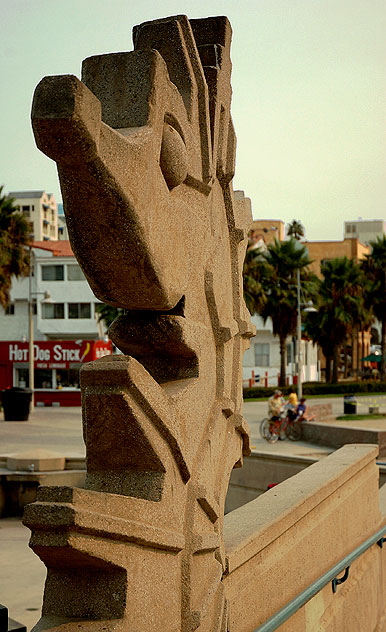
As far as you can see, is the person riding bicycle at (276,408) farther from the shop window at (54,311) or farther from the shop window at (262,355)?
the shop window at (262,355)

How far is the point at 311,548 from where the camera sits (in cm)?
506

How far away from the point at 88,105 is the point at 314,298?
4159 cm

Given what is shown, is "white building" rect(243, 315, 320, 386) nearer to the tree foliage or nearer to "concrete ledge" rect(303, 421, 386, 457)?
the tree foliage

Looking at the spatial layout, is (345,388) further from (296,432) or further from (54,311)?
(296,432)

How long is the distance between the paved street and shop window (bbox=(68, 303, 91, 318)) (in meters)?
12.1

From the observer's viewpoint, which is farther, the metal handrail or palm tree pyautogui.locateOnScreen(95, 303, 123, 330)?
palm tree pyautogui.locateOnScreen(95, 303, 123, 330)

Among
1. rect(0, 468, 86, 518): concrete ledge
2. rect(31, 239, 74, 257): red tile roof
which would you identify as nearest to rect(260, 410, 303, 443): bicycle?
rect(0, 468, 86, 518): concrete ledge

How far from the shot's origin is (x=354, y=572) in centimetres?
579

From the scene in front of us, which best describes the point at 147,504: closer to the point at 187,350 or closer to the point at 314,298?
the point at 187,350

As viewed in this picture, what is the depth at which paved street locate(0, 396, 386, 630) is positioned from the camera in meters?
8.79

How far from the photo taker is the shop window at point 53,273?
1809 inches

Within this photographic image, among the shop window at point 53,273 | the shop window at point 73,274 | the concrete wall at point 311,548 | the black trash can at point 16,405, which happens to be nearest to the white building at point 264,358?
the shop window at point 73,274

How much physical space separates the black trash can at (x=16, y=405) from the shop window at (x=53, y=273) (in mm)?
18360

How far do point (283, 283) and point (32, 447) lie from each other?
82.7 ft
